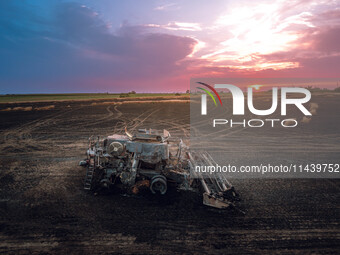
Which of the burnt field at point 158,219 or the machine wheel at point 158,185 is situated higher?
the machine wheel at point 158,185

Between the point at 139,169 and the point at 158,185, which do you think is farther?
the point at 139,169

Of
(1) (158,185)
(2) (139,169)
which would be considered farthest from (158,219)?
(2) (139,169)

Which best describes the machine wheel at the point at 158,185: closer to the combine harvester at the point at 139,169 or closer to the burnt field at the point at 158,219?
the combine harvester at the point at 139,169

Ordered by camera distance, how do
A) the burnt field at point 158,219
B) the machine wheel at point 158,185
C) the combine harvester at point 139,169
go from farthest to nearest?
the combine harvester at point 139,169
the machine wheel at point 158,185
the burnt field at point 158,219

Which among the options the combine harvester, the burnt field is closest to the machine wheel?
the combine harvester

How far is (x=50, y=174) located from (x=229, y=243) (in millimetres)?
10073

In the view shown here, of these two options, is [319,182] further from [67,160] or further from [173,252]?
[67,160]

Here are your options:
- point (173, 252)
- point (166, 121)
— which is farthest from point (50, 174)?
point (166, 121)

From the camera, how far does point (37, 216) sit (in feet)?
29.6

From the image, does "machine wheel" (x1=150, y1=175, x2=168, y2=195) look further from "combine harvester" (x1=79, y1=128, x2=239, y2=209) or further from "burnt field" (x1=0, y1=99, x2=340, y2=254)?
"burnt field" (x1=0, y1=99, x2=340, y2=254)

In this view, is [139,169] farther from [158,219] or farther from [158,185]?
[158,219]

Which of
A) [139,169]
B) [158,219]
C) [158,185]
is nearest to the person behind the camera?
[158,219]

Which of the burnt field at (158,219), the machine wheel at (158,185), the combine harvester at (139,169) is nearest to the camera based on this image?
the burnt field at (158,219)

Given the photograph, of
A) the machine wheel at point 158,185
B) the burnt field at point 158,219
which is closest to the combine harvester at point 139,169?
the machine wheel at point 158,185
